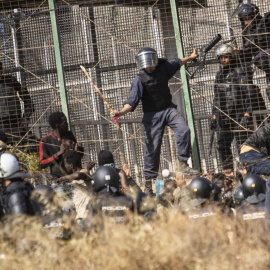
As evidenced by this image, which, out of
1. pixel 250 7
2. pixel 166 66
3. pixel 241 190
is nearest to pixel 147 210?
pixel 241 190

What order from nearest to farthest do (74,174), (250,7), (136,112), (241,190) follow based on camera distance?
(241,190) → (74,174) → (250,7) → (136,112)

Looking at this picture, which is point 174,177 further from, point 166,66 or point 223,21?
point 223,21

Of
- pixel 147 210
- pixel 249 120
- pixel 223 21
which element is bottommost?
pixel 147 210

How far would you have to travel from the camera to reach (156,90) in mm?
10328

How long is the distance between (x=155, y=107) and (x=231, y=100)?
5.31 ft

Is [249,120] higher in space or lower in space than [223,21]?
lower

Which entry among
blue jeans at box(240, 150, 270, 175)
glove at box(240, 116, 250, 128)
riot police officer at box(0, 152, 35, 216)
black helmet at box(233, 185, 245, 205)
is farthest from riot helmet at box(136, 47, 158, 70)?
riot police officer at box(0, 152, 35, 216)

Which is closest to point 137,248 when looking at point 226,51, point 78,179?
point 78,179

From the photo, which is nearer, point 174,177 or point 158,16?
point 174,177

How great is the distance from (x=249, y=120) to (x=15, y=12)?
4.20m

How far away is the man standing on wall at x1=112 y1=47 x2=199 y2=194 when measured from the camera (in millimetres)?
10258

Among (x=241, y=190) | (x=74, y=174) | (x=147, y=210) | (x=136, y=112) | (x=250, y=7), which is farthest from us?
(x=136, y=112)

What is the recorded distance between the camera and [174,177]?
1000cm

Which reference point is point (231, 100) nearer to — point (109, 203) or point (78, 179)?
point (78, 179)
